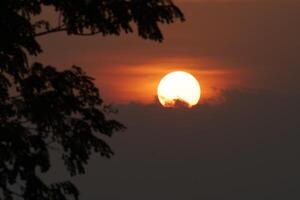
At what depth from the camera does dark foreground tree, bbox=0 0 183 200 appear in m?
10.8

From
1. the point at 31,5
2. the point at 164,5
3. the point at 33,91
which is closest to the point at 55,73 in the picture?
the point at 33,91

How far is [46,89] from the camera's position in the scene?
1136 cm

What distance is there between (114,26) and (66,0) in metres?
0.91

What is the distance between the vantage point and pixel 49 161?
1127 cm

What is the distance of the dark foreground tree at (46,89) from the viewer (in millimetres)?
10758

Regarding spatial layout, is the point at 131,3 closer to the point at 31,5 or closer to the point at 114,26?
the point at 114,26

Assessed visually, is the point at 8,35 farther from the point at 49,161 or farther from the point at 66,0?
the point at 49,161

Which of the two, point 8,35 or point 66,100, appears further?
point 66,100

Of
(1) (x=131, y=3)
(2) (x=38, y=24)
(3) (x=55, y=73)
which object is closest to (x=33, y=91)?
(3) (x=55, y=73)

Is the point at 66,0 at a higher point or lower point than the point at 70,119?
higher

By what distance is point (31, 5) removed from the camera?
11164 millimetres

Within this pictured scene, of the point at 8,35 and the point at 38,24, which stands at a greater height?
the point at 38,24

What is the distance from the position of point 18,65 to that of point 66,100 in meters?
1.07

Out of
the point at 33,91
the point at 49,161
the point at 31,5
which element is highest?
the point at 31,5
